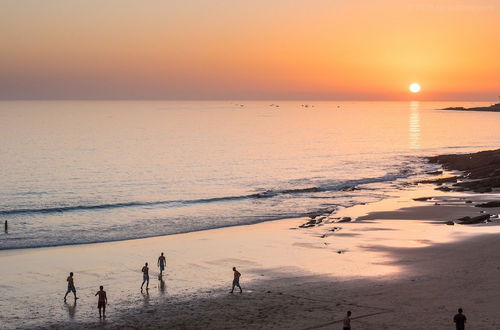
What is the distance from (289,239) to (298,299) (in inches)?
573

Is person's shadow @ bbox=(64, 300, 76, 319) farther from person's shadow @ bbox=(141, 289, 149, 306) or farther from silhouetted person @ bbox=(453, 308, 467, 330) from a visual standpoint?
silhouetted person @ bbox=(453, 308, 467, 330)

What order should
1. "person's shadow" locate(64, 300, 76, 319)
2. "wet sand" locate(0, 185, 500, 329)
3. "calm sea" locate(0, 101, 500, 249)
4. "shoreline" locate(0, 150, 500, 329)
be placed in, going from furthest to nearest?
1. "calm sea" locate(0, 101, 500, 249)
2. "person's shadow" locate(64, 300, 76, 319)
3. "shoreline" locate(0, 150, 500, 329)
4. "wet sand" locate(0, 185, 500, 329)

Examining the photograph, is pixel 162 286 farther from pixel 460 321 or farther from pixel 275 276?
pixel 460 321

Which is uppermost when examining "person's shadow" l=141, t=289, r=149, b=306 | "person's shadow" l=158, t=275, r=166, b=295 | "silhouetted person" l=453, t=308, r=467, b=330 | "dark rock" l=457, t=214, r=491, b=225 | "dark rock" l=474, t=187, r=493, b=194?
"silhouetted person" l=453, t=308, r=467, b=330

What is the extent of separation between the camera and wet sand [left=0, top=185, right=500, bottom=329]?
972 inches

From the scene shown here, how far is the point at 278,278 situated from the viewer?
102ft

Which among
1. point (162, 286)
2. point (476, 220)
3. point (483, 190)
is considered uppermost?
point (483, 190)

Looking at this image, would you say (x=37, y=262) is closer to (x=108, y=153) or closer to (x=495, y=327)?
(x=495, y=327)

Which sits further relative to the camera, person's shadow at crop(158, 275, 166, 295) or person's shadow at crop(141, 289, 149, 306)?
person's shadow at crop(158, 275, 166, 295)

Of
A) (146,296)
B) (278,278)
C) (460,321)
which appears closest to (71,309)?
(146,296)

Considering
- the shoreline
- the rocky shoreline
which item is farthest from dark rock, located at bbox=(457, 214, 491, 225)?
the rocky shoreline

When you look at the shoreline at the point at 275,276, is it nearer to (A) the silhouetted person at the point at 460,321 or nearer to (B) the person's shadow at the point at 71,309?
(B) the person's shadow at the point at 71,309

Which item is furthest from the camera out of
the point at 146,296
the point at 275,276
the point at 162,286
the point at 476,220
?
the point at 476,220

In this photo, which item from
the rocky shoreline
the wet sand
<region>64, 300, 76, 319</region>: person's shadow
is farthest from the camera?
the rocky shoreline
